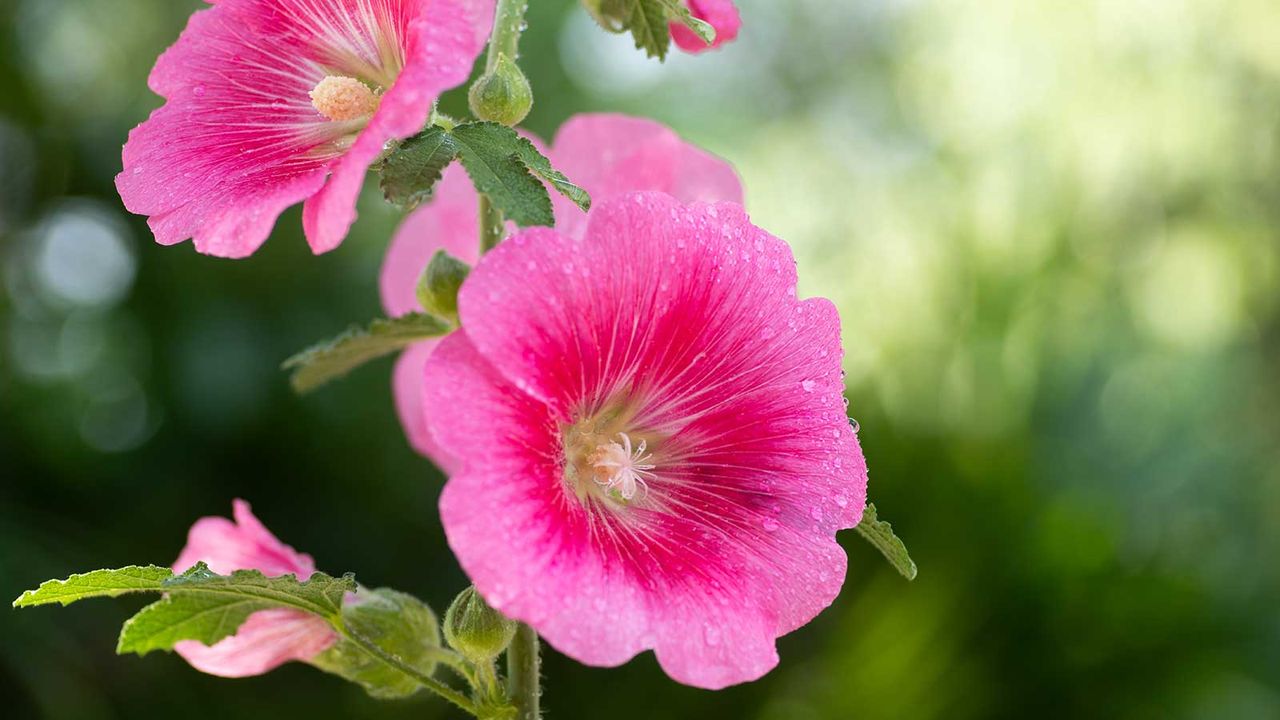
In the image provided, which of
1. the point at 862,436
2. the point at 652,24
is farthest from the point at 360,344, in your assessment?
the point at 862,436

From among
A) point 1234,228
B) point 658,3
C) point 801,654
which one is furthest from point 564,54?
point 1234,228

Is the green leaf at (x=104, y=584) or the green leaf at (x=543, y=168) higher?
the green leaf at (x=543, y=168)

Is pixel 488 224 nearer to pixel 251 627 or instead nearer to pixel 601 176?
pixel 601 176

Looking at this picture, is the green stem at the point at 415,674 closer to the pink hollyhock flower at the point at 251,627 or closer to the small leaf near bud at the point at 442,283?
the pink hollyhock flower at the point at 251,627

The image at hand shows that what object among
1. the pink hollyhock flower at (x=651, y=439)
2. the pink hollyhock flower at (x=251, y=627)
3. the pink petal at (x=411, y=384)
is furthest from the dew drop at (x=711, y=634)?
the pink petal at (x=411, y=384)

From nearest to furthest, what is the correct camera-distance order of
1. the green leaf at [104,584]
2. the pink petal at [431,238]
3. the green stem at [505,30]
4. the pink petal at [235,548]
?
1. the green leaf at [104,584]
2. the green stem at [505,30]
3. the pink petal at [235,548]
4. the pink petal at [431,238]

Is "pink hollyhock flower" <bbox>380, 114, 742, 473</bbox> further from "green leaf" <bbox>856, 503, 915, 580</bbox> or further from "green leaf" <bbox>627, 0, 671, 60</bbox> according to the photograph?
"green leaf" <bbox>856, 503, 915, 580</bbox>
